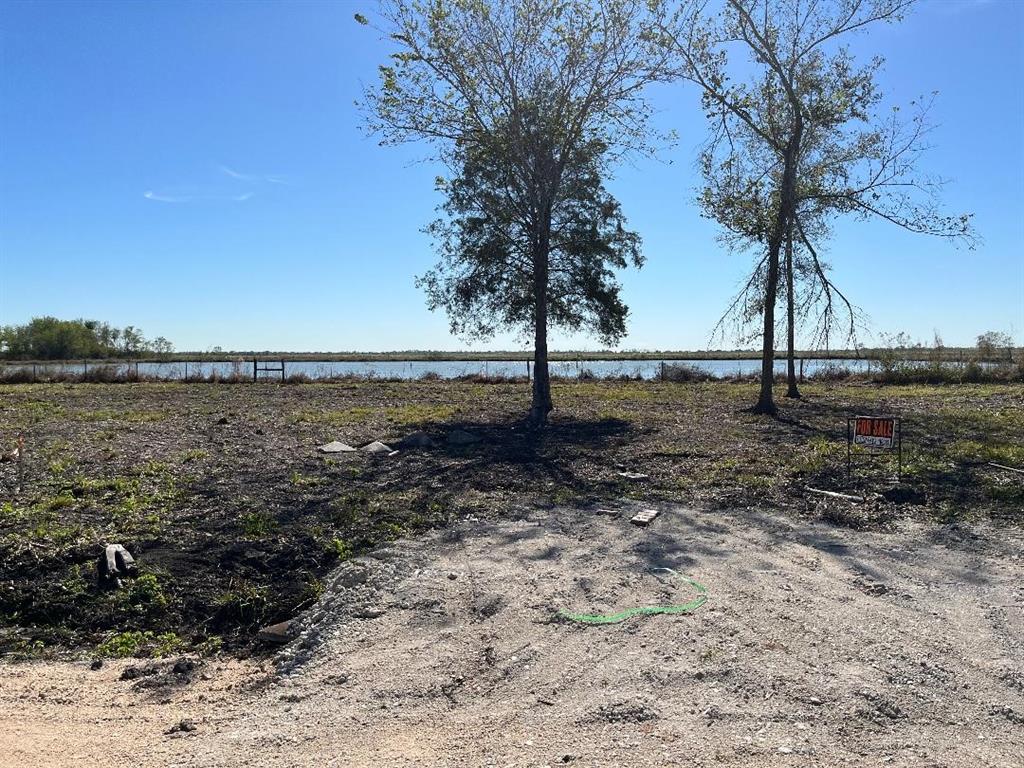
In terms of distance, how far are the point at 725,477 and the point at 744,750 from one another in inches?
235

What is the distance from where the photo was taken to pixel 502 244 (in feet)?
55.9

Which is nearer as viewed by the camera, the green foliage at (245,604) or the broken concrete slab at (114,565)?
the green foliage at (245,604)

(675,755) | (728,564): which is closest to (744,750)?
(675,755)

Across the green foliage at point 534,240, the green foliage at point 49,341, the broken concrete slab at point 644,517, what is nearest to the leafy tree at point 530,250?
the green foliage at point 534,240

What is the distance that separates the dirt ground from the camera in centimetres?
344

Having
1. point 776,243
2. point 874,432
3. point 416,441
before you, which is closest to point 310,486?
point 416,441

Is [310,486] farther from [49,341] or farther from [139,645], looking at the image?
[49,341]

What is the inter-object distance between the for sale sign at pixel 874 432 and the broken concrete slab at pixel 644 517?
240cm

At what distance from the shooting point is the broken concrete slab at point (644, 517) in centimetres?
691

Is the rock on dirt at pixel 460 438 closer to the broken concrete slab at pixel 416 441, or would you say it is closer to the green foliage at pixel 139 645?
the broken concrete slab at pixel 416 441

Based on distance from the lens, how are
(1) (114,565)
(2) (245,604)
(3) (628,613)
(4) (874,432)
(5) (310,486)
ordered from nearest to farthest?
(3) (628,613), (2) (245,604), (1) (114,565), (4) (874,432), (5) (310,486)

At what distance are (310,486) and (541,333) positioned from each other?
352 inches

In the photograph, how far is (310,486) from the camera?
28.5 ft

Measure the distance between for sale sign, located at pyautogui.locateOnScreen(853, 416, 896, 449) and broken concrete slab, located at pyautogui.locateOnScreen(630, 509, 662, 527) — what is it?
7.88 feet
